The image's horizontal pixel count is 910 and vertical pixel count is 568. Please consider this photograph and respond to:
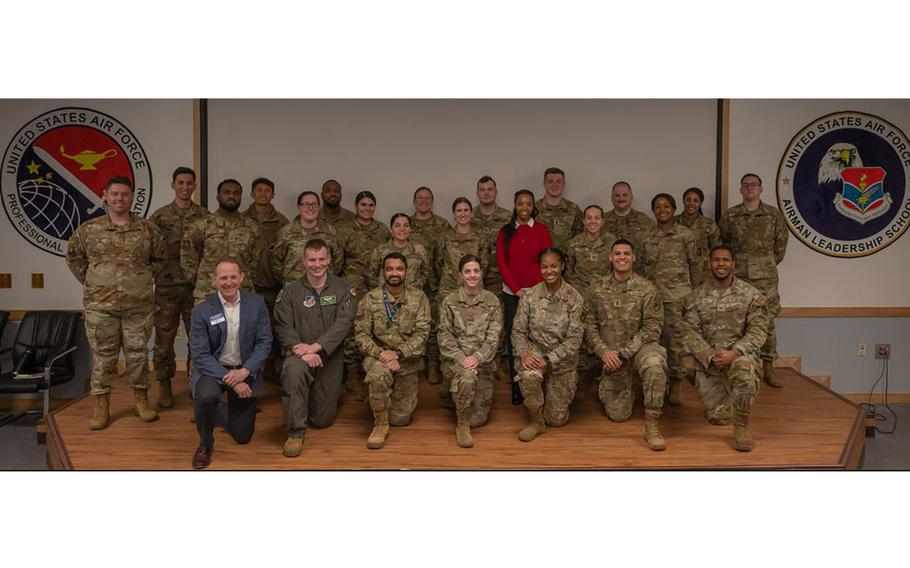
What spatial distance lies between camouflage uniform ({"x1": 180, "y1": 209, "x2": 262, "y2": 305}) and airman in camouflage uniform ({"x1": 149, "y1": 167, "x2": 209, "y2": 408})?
261 mm

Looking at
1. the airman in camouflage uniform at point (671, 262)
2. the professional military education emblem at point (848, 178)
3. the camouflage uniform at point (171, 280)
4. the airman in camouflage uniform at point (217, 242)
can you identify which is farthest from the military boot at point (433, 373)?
the professional military education emblem at point (848, 178)

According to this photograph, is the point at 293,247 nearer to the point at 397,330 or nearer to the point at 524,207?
the point at 397,330

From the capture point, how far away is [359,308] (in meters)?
4.36

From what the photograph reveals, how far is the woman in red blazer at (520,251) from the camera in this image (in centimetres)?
478

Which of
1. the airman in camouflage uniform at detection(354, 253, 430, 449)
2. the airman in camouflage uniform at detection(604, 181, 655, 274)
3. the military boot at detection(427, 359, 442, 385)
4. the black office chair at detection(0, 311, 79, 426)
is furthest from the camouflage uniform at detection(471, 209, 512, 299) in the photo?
the black office chair at detection(0, 311, 79, 426)

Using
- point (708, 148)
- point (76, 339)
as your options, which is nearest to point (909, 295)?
point (708, 148)

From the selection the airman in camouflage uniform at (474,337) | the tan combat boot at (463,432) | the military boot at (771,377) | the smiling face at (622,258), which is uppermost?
the smiling face at (622,258)

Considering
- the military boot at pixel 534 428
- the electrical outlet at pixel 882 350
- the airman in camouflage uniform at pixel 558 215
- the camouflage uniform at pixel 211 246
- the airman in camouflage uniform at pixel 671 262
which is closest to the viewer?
the military boot at pixel 534 428

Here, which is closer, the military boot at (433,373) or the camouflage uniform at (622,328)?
the camouflage uniform at (622,328)

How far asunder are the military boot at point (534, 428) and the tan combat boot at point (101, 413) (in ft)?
9.15

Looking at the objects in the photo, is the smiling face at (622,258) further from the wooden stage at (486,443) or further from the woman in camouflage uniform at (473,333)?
the wooden stage at (486,443)

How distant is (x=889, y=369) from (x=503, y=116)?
4.40 m

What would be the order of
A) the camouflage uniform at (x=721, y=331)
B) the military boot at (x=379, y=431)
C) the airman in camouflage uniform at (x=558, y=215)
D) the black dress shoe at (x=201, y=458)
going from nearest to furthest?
the black dress shoe at (x=201, y=458)
the military boot at (x=379, y=431)
the camouflage uniform at (x=721, y=331)
the airman in camouflage uniform at (x=558, y=215)

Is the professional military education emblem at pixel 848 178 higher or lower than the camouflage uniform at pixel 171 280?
higher
